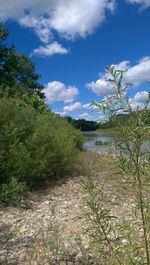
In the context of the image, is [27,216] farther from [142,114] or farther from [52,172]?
[142,114]

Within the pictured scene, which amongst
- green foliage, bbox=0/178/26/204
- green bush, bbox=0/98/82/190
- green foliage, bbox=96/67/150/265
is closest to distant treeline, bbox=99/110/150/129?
green foliage, bbox=96/67/150/265

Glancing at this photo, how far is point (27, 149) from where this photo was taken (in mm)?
10398

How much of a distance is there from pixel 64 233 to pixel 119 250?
279 centimetres

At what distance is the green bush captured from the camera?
923 cm

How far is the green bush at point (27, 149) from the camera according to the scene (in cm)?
923

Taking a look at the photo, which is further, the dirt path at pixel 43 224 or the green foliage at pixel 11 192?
the green foliage at pixel 11 192

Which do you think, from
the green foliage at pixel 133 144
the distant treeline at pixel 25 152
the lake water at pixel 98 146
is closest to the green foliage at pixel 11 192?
the distant treeline at pixel 25 152

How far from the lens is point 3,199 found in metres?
7.95

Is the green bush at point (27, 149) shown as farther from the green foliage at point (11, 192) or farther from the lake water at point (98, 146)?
the lake water at point (98, 146)

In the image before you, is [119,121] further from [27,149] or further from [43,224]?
[27,149]

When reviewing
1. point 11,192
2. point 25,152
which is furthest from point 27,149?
point 11,192

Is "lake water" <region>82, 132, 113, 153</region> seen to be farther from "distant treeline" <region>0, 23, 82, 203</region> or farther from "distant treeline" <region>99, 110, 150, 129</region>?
"distant treeline" <region>0, 23, 82, 203</region>

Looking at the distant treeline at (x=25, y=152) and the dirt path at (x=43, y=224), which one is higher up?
the distant treeline at (x=25, y=152)

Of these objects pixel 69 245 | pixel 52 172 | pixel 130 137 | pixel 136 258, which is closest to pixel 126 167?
pixel 130 137
